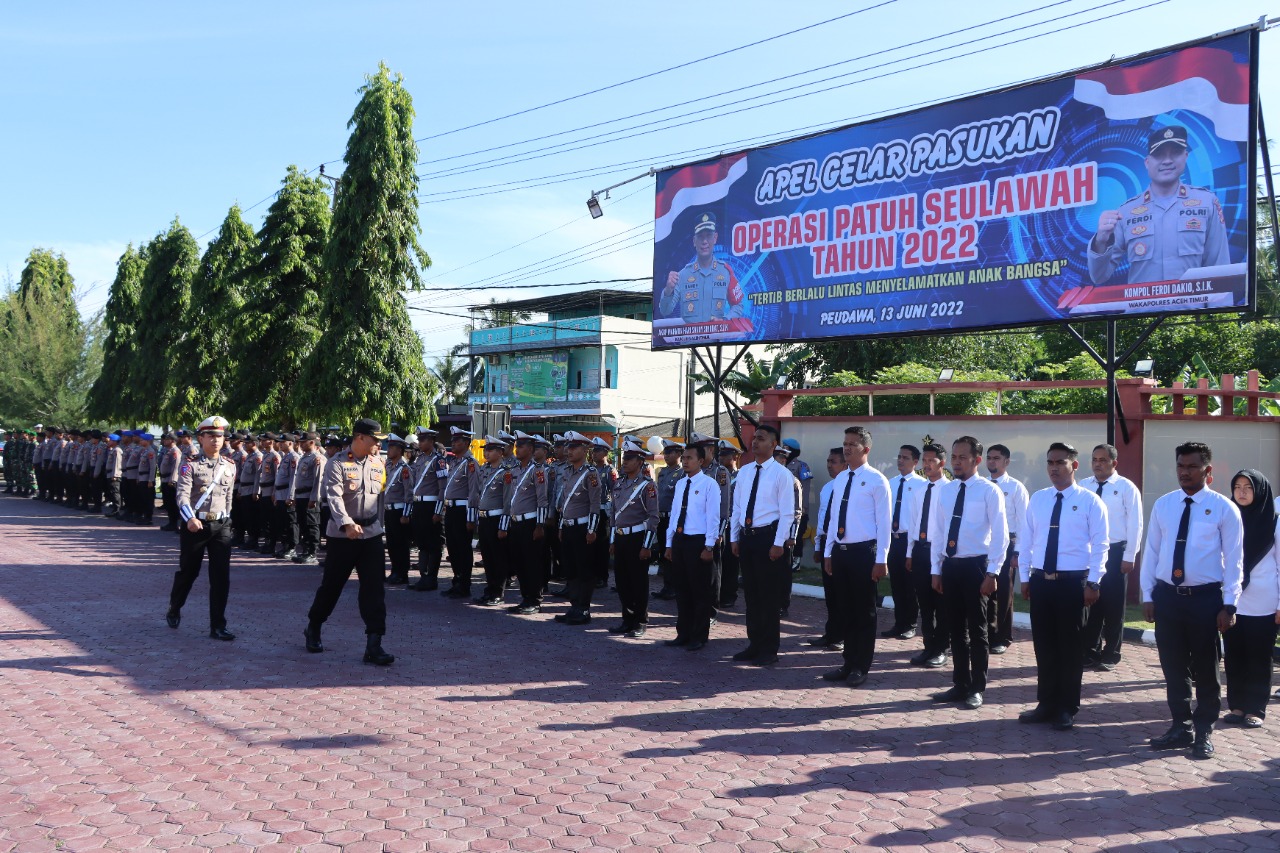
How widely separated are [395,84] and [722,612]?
13.6 m

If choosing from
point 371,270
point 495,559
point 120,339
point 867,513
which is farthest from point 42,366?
point 867,513

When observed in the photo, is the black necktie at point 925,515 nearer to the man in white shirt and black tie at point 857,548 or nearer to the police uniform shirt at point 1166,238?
the man in white shirt and black tie at point 857,548

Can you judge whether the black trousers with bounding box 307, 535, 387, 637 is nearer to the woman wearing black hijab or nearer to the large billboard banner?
the woman wearing black hijab

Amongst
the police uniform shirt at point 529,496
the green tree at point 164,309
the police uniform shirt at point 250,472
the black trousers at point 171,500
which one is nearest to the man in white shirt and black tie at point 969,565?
the police uniform shirt at point 529,496

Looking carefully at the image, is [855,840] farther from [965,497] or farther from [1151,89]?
[1151,89]

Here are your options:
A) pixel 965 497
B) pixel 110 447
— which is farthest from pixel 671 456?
pixel 110 447

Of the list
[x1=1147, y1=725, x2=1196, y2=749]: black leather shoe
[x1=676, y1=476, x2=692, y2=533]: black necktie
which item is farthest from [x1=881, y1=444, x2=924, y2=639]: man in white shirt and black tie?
[x1=1147, y1=725, x2=1196, y2=749]: black leather shoe

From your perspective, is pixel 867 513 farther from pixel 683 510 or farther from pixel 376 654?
pixel 376 654

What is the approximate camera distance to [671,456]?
11031 mm

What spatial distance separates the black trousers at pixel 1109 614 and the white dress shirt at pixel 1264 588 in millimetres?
1740

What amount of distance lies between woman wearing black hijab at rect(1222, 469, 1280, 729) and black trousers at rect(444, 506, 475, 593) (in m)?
8.08

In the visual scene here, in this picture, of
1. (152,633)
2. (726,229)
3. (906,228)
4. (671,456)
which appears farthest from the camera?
(726,229)

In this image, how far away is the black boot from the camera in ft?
27.3

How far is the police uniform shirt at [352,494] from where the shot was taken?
8508 mm
